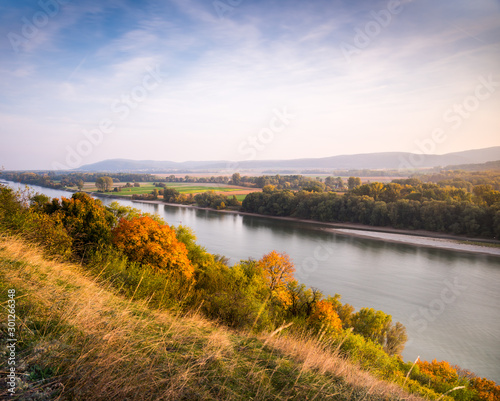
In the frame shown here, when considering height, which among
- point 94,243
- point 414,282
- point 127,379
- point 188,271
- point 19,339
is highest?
point 19,339

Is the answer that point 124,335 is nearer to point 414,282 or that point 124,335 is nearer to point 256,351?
point 256,351

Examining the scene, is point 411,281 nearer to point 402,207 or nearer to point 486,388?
point 486,388

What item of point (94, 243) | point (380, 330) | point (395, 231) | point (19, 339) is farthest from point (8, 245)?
point (395, 231)

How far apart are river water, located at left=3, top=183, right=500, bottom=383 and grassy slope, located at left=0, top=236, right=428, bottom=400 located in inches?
635

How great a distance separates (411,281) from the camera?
26.0m

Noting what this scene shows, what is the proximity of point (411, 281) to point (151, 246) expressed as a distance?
22.7m

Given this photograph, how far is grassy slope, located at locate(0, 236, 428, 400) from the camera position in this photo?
7.61 ft

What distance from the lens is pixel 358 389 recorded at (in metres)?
3.54

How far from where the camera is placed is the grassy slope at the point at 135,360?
2.32 m

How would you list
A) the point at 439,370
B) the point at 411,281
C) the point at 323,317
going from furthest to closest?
the point at 411,281 → the point at 323,317 → the point at 439,370

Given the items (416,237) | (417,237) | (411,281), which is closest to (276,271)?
(411,281)

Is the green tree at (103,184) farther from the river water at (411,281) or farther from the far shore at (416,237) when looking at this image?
the far shore at (416,237)

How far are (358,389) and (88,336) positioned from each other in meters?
3.12

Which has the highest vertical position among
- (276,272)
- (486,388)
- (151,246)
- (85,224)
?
(85,224)
